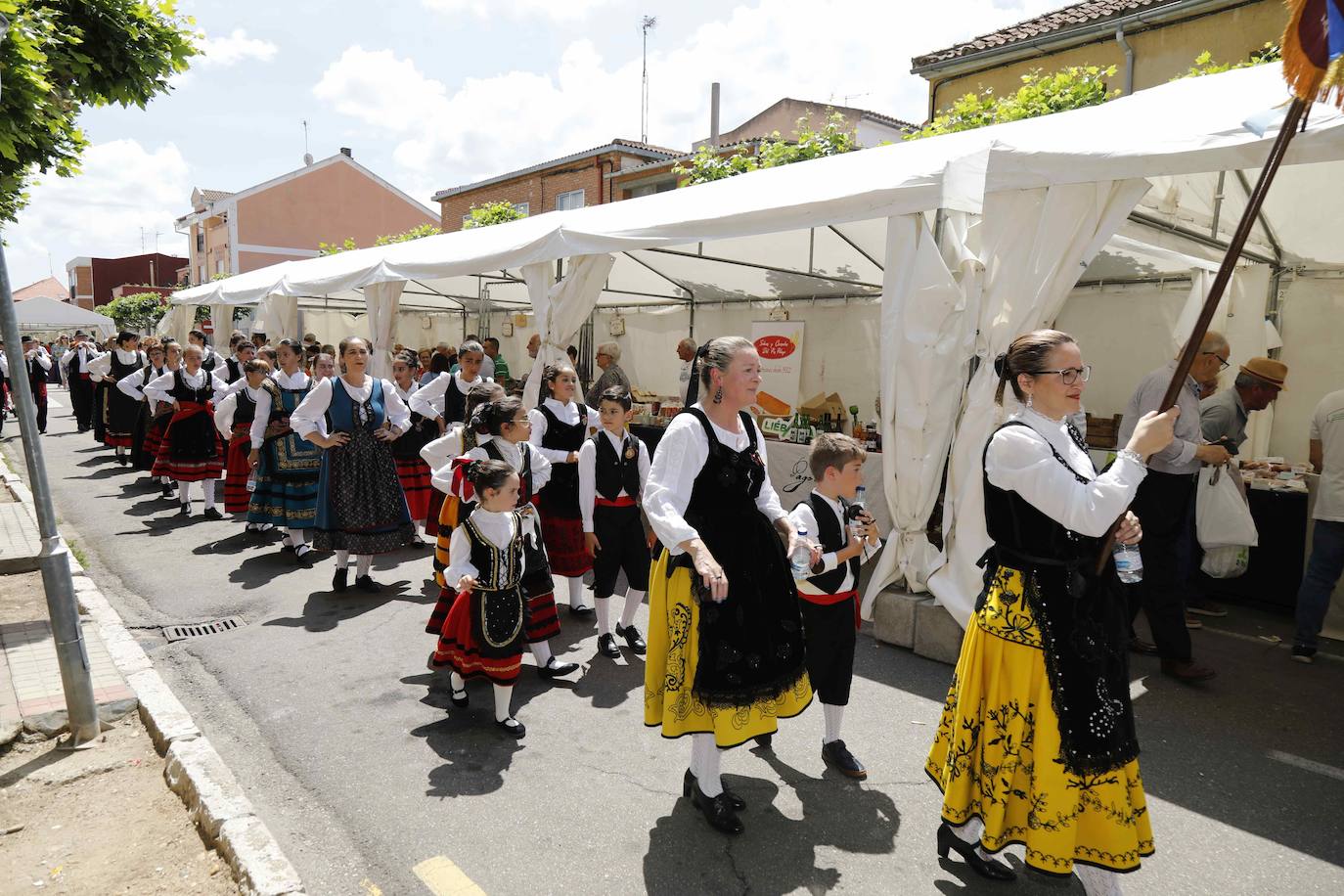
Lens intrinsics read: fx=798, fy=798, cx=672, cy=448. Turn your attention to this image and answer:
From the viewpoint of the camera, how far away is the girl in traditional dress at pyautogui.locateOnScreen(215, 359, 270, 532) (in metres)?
7.21

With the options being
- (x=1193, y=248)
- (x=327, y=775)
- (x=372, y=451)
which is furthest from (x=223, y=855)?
(x=1193, y=248)

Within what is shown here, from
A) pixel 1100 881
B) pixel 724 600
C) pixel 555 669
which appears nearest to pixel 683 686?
pixel 724 600

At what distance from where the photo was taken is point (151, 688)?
411 centimetres

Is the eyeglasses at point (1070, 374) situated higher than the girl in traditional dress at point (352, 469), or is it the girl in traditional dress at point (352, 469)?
the eyeglasses at point (1070, 374)

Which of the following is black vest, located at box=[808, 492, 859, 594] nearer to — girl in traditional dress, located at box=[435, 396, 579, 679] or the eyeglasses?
the eyeglasses

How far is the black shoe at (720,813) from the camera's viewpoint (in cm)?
297

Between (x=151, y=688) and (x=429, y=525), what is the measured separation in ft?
8.14

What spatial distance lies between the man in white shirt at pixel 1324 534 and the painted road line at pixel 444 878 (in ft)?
16.3

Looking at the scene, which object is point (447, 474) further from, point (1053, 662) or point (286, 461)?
point (1053, 662)

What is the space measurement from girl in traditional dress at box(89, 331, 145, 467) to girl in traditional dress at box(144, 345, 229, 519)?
12.5 feet

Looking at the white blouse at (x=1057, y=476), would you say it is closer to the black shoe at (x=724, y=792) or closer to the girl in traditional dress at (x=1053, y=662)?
the girl in traditional dress at (x=1053, y=662)

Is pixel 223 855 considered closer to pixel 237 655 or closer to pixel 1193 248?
pixel 237 655

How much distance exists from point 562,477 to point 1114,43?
493 inches

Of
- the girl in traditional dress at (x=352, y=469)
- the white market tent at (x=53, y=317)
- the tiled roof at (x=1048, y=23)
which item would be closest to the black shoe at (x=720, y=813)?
the girl in traditional dress at (x=352, y=469)
